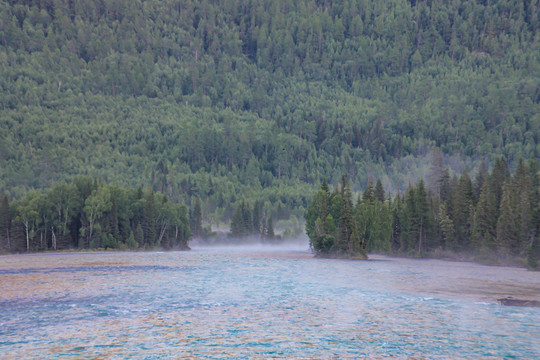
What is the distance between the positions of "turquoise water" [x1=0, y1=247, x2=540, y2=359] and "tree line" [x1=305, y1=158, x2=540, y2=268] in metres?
38.5

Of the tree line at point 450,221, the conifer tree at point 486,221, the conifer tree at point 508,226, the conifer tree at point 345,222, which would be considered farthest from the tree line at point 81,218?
the conifer tree at point 508,226

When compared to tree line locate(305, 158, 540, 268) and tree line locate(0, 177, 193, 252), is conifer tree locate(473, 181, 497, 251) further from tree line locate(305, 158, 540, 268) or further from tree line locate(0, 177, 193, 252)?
tree line locate(0, 177, 193, 252)

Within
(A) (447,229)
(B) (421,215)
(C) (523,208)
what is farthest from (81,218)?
(C) (523,208)

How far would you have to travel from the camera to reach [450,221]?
468 feet

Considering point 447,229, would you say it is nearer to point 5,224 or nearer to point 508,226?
point 508,226

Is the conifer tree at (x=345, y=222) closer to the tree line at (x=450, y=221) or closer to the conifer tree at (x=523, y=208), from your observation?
the tree line at (x=450, y=221)

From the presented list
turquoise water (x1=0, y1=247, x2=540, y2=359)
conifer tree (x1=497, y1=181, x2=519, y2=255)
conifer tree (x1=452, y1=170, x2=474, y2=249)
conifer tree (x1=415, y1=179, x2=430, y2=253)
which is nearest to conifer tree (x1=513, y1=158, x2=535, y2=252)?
conifer tree (x1=497, y1=181, x2=519, y2=255)

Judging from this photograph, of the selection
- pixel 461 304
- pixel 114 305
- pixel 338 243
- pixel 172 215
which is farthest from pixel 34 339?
pixel 172 215

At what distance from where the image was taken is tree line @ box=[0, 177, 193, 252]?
149250 millimetres

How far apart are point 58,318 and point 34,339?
8.52 meters

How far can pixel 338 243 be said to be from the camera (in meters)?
139

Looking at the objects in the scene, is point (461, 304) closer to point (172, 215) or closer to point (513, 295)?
point (513, 295)

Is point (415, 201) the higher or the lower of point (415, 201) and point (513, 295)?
the higher

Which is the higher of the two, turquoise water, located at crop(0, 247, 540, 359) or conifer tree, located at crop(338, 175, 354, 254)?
conifer tree, located at crop(338, 175, 354, 254)
